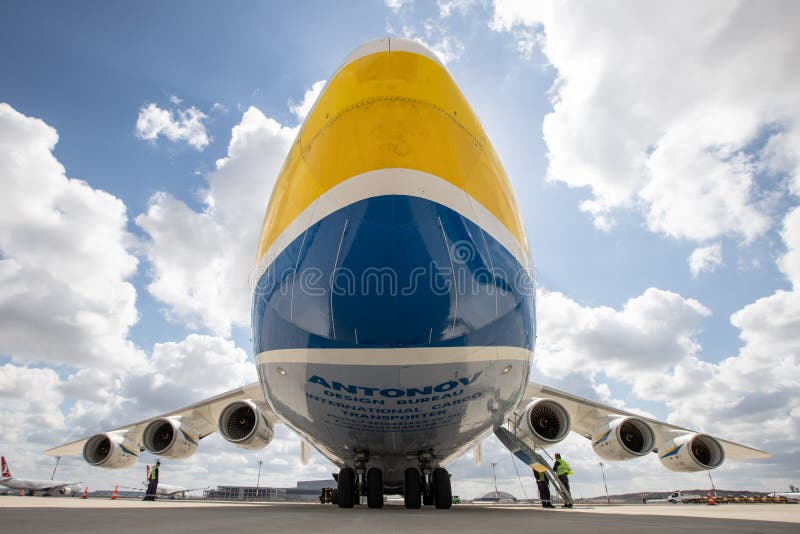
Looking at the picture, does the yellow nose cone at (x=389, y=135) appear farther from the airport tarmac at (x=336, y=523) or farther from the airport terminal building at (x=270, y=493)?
the airport terminal building at (x=270, y=493)

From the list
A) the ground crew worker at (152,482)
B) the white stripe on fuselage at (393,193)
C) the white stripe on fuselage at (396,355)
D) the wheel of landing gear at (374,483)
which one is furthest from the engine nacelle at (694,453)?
the ground crew worker at (152,482)

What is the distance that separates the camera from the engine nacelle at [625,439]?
8.10 meters

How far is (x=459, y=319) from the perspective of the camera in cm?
384

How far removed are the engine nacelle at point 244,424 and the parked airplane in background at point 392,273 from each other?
3.01 meters

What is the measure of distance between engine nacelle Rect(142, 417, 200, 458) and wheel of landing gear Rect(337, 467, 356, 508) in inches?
188

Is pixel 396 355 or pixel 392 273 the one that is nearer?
pixel 392 273

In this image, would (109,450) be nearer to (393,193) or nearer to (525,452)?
(525,452)

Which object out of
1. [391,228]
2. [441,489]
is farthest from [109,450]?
[391,228]

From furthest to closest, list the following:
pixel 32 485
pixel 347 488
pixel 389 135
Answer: pixel 32 485, pixel 347 488, pixel 389 135

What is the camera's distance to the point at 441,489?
20.0 feet

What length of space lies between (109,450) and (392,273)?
Answer: 30.6 feet

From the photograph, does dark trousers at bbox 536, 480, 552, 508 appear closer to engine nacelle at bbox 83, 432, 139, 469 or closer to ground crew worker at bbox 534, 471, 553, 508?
ground crew worker at bbox 534, 471, 553, 508

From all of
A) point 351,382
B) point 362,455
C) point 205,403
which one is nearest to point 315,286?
point 351,382

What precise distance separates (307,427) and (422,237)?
279 centimetres
